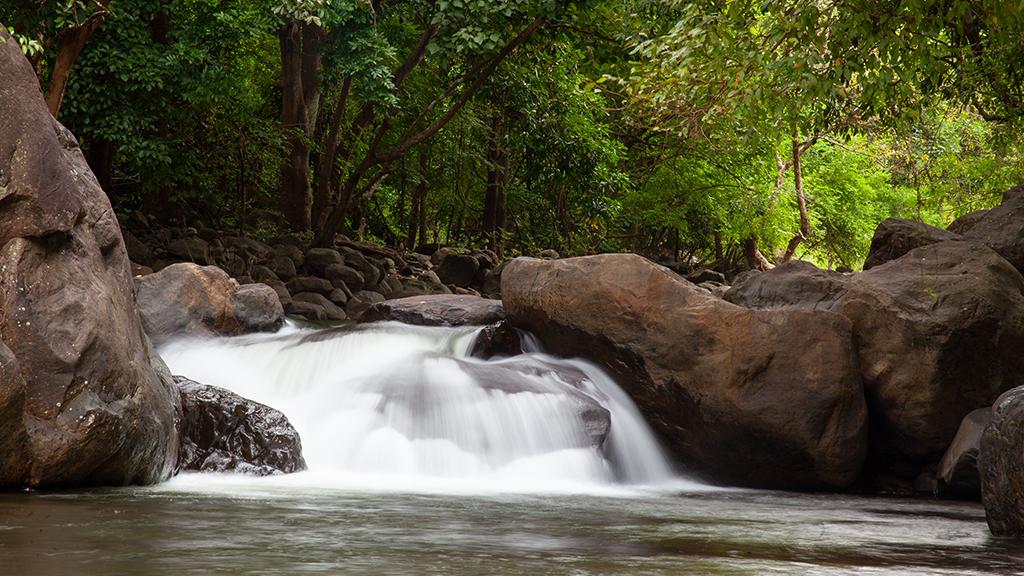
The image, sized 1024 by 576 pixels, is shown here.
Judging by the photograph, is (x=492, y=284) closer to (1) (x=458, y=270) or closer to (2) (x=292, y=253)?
(1) (x=458, y=270)

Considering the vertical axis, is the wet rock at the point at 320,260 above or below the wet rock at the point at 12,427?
above

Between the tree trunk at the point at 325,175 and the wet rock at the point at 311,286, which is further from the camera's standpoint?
the tree trunk at the point at 325,175

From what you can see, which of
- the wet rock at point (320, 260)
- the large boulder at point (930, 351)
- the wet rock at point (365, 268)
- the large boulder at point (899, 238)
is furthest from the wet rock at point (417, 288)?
the large boulder at point (930, 351)

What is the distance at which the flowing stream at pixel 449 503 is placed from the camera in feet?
15.4

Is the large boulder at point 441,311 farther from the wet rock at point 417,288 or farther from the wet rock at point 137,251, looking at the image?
the wet rock at point 417,288

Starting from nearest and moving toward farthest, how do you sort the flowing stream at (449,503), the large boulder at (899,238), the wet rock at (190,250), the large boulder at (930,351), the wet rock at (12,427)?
the flowing stream at (449,503)
the wet rock at (12,427)
the large boulder at (930,351)
the large boulder at (899,238)
the wet rock at (190,250)

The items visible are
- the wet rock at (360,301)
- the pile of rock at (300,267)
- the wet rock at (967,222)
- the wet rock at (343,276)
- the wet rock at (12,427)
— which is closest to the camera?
the wet rock at (12,427)

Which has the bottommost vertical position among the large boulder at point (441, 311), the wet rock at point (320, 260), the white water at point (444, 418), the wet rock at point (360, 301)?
the white water at point (444, 418)

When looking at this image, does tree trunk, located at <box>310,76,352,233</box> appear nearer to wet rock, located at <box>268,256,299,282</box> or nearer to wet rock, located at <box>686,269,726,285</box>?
wet rock, located at <box>268,256,299,282</box>

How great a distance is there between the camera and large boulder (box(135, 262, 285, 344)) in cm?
1231

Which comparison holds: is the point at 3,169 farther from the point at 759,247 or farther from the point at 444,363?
the point at 759,247

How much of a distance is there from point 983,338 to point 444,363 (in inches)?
203

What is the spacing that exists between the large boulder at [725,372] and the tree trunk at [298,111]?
1155 cm

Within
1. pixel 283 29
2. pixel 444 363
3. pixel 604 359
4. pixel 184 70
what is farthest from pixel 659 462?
pixel 283 29
